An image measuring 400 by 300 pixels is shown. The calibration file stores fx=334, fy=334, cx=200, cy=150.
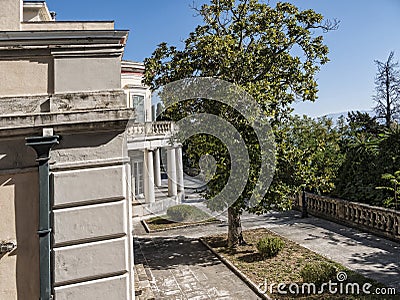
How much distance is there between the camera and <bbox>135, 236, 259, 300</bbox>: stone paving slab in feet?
26.5

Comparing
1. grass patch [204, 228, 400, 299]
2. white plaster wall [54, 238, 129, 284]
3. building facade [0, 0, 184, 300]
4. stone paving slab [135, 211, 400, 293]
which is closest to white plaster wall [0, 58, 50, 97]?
building facade [0, 0, 184, 300]

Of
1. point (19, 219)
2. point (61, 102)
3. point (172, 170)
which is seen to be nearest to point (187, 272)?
point (19, 219)

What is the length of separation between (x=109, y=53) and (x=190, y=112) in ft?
20.7

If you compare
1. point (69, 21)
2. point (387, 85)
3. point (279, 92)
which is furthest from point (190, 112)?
point (387, 85)

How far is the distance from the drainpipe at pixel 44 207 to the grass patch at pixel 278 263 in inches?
208

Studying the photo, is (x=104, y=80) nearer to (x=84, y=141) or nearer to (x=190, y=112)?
(x=84, y=141)

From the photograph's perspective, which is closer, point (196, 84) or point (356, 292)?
point (356, 292)

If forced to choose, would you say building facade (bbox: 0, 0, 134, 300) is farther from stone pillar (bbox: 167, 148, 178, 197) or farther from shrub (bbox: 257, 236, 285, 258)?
stone pillar (bbox: 167, 148, 178, 197)

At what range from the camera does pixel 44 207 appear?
421cm

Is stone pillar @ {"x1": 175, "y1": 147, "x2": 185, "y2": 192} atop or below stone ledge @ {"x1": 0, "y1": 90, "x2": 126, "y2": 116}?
below

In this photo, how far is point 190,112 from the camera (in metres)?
10.8

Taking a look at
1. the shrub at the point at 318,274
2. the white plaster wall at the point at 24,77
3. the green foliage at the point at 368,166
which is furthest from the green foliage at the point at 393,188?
the white plaster wall at the point at 24,77

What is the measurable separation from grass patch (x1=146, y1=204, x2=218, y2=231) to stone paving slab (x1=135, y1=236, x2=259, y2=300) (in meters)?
2.33

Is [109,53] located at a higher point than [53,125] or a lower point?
higher
